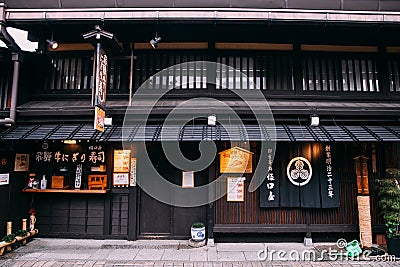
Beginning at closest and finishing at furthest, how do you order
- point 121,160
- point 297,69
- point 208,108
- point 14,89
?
1. point 208,108
2. point 14,89
3. point 297,69
4. point 121,160

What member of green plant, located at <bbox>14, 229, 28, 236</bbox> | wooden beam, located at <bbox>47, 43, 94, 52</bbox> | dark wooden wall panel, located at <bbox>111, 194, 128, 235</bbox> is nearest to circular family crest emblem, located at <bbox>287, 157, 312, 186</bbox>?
dark wooden wall panel, located at <bbox>111, 194, 128, 235</bbox>

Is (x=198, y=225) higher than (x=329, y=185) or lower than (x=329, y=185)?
lower

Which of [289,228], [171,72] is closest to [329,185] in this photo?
[289,228]

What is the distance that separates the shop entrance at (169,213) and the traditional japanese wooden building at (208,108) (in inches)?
1.2

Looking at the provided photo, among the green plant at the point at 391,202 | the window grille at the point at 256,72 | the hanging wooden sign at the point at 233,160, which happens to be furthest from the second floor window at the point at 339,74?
the hanging wooden sign at the point at 233,160

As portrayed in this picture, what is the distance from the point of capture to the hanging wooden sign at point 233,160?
7.87 meters

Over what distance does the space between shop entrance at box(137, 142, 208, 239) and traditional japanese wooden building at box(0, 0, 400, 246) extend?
3cm

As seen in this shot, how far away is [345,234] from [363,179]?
1.64 m

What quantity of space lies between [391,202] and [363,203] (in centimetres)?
61

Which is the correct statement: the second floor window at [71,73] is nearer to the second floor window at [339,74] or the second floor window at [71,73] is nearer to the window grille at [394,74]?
the second floor window at [339,74]

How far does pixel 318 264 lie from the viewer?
21.1 feet

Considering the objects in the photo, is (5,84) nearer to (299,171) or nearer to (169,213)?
(169,213)

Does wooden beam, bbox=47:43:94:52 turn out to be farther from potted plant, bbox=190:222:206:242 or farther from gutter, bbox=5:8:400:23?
potted plant, bbox=190:222:206:242

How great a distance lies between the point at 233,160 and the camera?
790 cm
